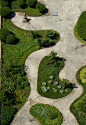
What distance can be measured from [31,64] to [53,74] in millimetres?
5897

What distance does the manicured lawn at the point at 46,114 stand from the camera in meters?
33.6

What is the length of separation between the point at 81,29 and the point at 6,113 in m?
28.2

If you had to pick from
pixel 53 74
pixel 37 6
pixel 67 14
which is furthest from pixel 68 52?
pixel 37 6

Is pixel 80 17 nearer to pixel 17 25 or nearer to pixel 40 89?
pixel 17 25

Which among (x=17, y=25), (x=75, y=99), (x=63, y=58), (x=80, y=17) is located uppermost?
(x=80, y=17)

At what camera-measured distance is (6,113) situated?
34.3 meters

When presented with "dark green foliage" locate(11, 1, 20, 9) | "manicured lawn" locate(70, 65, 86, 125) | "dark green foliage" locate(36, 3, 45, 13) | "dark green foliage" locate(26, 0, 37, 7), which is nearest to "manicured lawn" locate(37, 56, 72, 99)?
"manicured lawn" locate(70, 65, 86, 125)

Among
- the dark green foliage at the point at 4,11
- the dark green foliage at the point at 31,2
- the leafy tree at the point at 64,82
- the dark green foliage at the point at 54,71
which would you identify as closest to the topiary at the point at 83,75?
the leafy tree at the point at 64,82

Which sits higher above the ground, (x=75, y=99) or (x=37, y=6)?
(x=37, y=6)

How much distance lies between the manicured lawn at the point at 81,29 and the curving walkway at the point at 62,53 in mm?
1074

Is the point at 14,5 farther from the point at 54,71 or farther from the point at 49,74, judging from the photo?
the point at 49,74

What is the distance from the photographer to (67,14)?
171 ft

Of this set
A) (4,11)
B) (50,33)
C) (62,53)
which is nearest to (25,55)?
(50,33)

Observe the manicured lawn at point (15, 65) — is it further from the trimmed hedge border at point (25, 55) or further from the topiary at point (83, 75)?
the topiary at point (83, 75)
